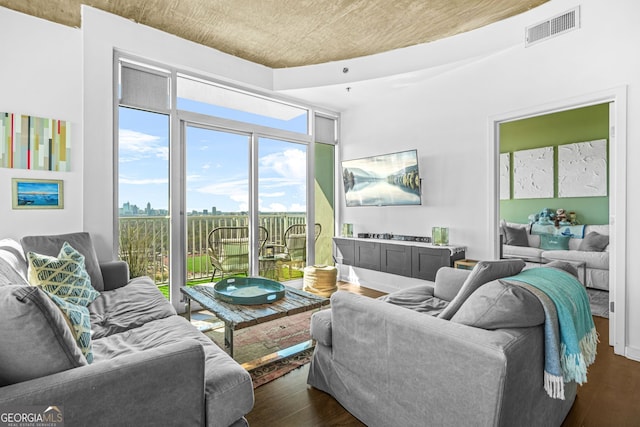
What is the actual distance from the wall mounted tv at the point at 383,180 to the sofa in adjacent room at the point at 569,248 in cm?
231

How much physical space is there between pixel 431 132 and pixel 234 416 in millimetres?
3818

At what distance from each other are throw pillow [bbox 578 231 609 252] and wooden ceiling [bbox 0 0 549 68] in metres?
3.38

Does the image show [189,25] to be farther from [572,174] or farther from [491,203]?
[572,174]

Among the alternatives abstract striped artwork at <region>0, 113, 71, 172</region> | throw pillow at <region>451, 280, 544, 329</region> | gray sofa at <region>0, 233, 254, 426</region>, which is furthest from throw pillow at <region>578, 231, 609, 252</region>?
abstract striped artwork at <region>0, 113, 71, 172</region>

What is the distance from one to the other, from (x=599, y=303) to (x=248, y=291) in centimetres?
404

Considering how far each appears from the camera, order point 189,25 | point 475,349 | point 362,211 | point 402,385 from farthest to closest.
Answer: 1. point 362,211
2. point 189,25
3. point 402,385
4. point 475,349

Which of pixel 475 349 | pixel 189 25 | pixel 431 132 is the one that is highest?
pixel 189 25

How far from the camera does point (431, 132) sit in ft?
13.5

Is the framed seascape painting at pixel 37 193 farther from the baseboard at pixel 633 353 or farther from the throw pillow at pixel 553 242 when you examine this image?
the throw pillow at pixel 553 242

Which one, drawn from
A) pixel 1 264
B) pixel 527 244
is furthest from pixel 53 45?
pixel 527 244

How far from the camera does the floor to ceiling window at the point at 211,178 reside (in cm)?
351

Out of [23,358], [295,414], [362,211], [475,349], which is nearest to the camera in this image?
[23,358]

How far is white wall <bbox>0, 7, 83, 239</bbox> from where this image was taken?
2867 mm

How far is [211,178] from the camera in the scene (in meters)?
4.05
